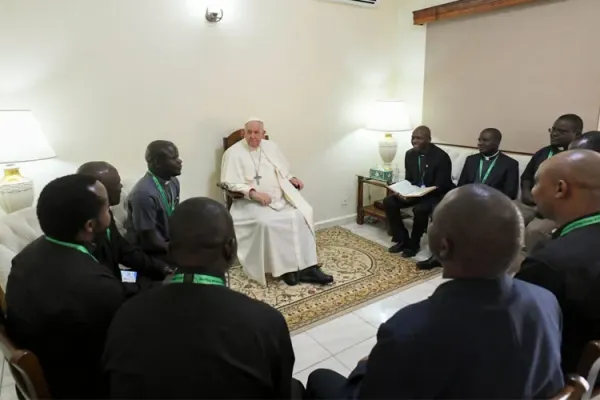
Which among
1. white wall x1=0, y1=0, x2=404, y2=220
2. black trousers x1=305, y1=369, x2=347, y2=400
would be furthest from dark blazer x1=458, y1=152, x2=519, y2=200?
black trousers x1=305, y1=369, x2=347, y2=400

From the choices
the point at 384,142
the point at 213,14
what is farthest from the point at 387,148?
the point at 213,14

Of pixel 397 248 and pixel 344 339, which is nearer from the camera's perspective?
pixel 344 339

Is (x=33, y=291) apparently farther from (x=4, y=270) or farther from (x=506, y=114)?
(x=506, y=114)

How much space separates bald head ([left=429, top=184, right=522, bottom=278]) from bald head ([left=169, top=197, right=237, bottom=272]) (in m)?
0.57

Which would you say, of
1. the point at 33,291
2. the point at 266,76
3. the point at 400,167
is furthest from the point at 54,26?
the point at 400,167

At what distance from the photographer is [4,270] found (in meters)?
1.83

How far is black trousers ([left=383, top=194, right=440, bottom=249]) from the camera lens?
3621 mm

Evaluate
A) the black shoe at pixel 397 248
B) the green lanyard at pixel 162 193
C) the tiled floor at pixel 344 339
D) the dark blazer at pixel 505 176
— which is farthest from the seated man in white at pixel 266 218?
the dark blazer at pixel 505 176

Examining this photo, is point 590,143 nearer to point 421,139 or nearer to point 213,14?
point 421,139

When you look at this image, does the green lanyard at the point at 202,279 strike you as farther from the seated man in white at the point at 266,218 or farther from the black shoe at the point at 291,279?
the black shoe at the point at 291,279

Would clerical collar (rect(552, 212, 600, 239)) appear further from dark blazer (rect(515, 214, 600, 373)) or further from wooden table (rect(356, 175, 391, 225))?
wooden table (rect(356, 175, 391, 225))

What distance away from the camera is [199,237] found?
1.05 metres

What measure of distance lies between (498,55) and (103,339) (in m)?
4.06

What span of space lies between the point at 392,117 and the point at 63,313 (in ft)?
12.0
